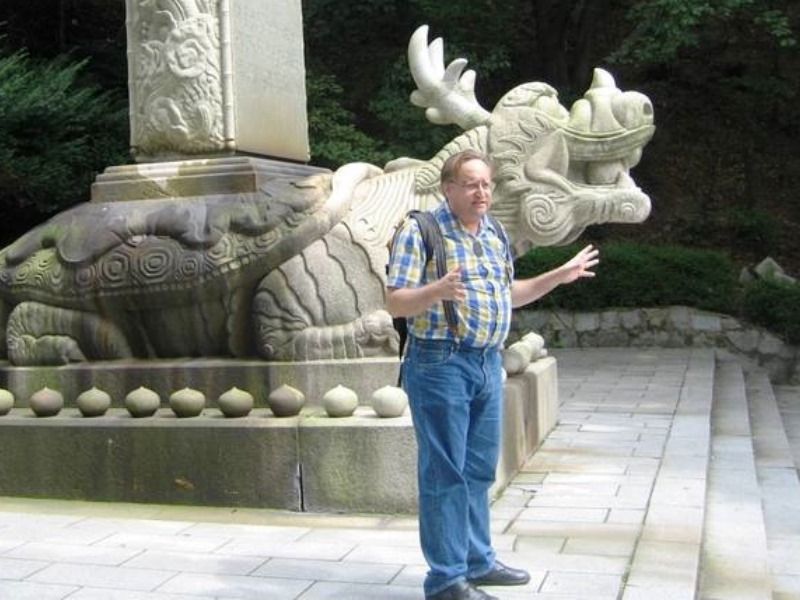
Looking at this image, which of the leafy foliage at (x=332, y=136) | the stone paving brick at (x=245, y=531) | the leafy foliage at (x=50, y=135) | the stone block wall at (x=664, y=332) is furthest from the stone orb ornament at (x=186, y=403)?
the stone block wall at (x=664, y=332)

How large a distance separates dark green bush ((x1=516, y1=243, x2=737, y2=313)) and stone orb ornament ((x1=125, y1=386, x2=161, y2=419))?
10487mm

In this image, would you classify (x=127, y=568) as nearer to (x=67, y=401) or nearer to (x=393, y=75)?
(x=67, y=401)

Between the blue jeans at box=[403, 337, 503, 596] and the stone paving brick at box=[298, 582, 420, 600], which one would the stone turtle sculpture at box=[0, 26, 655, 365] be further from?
the blue jeans at box=[403, 337, 503, 596]

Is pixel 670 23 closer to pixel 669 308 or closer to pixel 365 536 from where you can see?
pixel 669 308

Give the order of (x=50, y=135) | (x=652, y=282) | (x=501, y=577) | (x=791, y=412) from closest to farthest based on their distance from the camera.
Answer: (x=501, y=577), (x=791, y=412), (x=50, y=135), (x=652, y=282)

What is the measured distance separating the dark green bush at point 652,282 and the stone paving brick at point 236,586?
11701 millimetres

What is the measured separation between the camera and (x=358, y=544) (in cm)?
452

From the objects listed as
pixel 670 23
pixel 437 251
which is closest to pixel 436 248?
pixel 437 251

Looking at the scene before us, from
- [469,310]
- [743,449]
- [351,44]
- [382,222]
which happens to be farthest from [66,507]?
[351,44]

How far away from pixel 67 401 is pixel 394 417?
2.01 m

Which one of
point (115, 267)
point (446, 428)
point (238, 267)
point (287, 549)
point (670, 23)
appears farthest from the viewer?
point (670, 23)

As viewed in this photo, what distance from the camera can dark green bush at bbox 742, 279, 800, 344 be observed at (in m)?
14.5

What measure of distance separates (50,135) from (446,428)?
1151 cm

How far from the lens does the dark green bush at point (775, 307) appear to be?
47.4 ft
